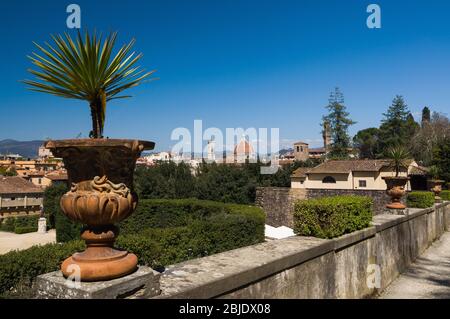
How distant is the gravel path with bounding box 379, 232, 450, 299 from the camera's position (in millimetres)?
6727

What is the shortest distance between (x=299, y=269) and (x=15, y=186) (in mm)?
60181

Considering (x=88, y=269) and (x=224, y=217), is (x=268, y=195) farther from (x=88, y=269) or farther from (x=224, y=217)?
Result: (x=88, y=269)

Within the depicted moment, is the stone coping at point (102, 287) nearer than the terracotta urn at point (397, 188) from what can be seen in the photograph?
Yes

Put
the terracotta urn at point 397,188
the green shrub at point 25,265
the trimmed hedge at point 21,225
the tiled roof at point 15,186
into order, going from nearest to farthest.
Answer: the green shrub at point 25,265
the terracotta urn at point 397,188
the trimmed hedge at point 21,225
the tiled roof at point 15,186

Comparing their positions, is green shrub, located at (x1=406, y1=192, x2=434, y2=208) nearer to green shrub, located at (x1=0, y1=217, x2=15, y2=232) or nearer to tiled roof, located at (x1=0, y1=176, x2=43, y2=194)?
green shrub, located at (x1=0, y1=217, x2=15, y2=232)

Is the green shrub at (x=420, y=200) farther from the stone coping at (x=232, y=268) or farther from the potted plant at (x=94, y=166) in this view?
the potted plant at (x=94, y=166)

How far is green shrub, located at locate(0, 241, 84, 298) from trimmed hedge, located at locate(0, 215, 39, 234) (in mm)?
36016

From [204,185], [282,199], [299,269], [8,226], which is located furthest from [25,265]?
[8,226]

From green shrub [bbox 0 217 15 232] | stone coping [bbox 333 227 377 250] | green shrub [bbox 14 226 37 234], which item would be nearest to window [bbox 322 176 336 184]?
green shrub [bbox 14 226 37 234]

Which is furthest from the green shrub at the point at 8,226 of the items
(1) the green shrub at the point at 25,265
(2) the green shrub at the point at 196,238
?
(1) the green shrub at the point at 25,265

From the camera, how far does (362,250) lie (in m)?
6.17

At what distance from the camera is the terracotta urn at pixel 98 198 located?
2424 mm

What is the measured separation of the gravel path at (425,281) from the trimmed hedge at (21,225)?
40.9 metres
